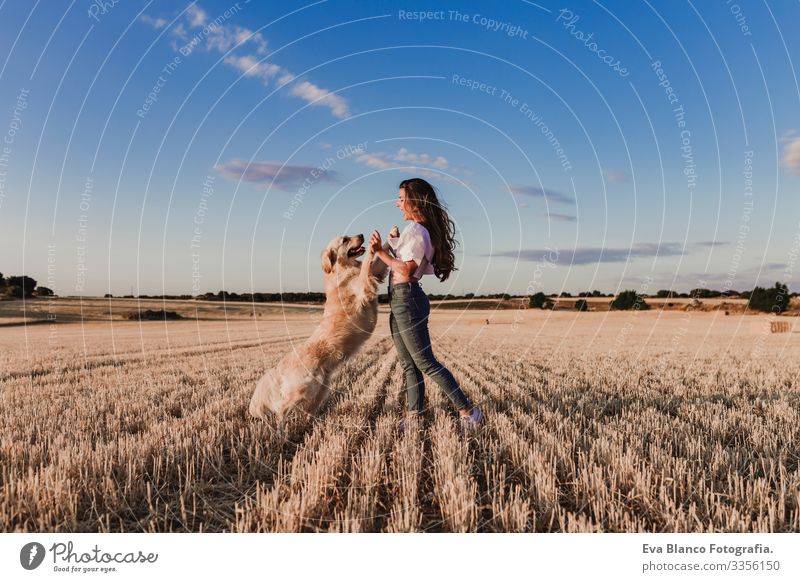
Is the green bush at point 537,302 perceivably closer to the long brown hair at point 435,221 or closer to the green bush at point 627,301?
the green bush at point 627,301

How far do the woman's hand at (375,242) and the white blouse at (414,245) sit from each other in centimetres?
16

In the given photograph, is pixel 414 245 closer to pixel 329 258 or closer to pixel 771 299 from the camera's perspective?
pixel 329 258

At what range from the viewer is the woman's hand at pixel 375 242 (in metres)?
5.09

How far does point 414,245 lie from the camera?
493 centimetres

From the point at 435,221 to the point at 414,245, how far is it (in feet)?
1.76

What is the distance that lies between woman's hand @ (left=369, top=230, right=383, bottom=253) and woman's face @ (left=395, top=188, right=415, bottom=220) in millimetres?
398

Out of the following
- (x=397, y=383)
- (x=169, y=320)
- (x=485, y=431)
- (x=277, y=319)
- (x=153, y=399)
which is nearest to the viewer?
(x=485, y=431)

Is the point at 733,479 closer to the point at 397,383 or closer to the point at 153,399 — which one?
the point at 397,383

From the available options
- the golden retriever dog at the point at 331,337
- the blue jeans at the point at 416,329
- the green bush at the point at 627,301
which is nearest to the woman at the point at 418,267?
the blue jeans at the point at 416,329

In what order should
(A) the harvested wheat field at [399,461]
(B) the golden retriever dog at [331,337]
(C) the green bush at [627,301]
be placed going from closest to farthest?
(A) the harvested wheat field at [399,461] < (B) the golden retriever dog at [331,337] < (C) the green bush at [627,301]

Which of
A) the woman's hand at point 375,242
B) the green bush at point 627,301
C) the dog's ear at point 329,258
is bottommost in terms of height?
the green bush at point 627,301
